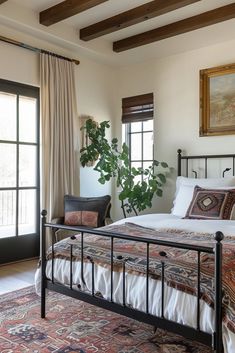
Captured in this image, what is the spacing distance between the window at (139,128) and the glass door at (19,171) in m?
1.47

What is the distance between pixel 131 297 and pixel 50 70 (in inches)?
122

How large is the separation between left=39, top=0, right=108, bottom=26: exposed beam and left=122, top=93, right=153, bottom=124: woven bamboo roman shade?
1667 mm

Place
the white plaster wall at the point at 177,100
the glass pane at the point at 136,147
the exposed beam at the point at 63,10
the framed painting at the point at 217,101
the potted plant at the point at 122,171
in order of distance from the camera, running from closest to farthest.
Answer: the exposed beam at the point at 63,10, the framed painting at the point at 217,101, the white plaster wall at the point at 177,100, the potted plant at the point at 122,171, the glass pane at the point at 136,147

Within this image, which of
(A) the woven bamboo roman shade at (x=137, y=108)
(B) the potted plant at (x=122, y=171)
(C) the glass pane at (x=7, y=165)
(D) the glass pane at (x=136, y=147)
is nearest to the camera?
(C) the glass pane at (x=7, y=165)

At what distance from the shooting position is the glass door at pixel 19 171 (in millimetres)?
3945

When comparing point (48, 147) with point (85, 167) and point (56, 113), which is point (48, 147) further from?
point (85, 167)

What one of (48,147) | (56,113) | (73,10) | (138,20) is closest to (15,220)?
(48,147)

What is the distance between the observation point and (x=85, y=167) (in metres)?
4.79

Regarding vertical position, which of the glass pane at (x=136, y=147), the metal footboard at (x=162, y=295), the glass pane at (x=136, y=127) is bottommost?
the metal footboard at (x=162, y=295)

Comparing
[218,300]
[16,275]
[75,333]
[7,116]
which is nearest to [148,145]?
[7,116]

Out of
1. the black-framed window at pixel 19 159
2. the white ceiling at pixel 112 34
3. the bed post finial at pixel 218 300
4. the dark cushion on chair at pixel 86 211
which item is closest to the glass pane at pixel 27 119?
the black-framed window at pixel 19 159

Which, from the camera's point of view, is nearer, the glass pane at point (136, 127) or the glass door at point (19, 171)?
the glass door at point (19, 171)

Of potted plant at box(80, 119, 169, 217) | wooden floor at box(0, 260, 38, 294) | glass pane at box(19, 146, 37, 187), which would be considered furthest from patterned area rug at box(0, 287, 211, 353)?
potted plant at box(80, 119, 169, 217)

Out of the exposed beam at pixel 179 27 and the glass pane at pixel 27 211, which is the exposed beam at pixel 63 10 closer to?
the exposed beam at pixel 179 27
